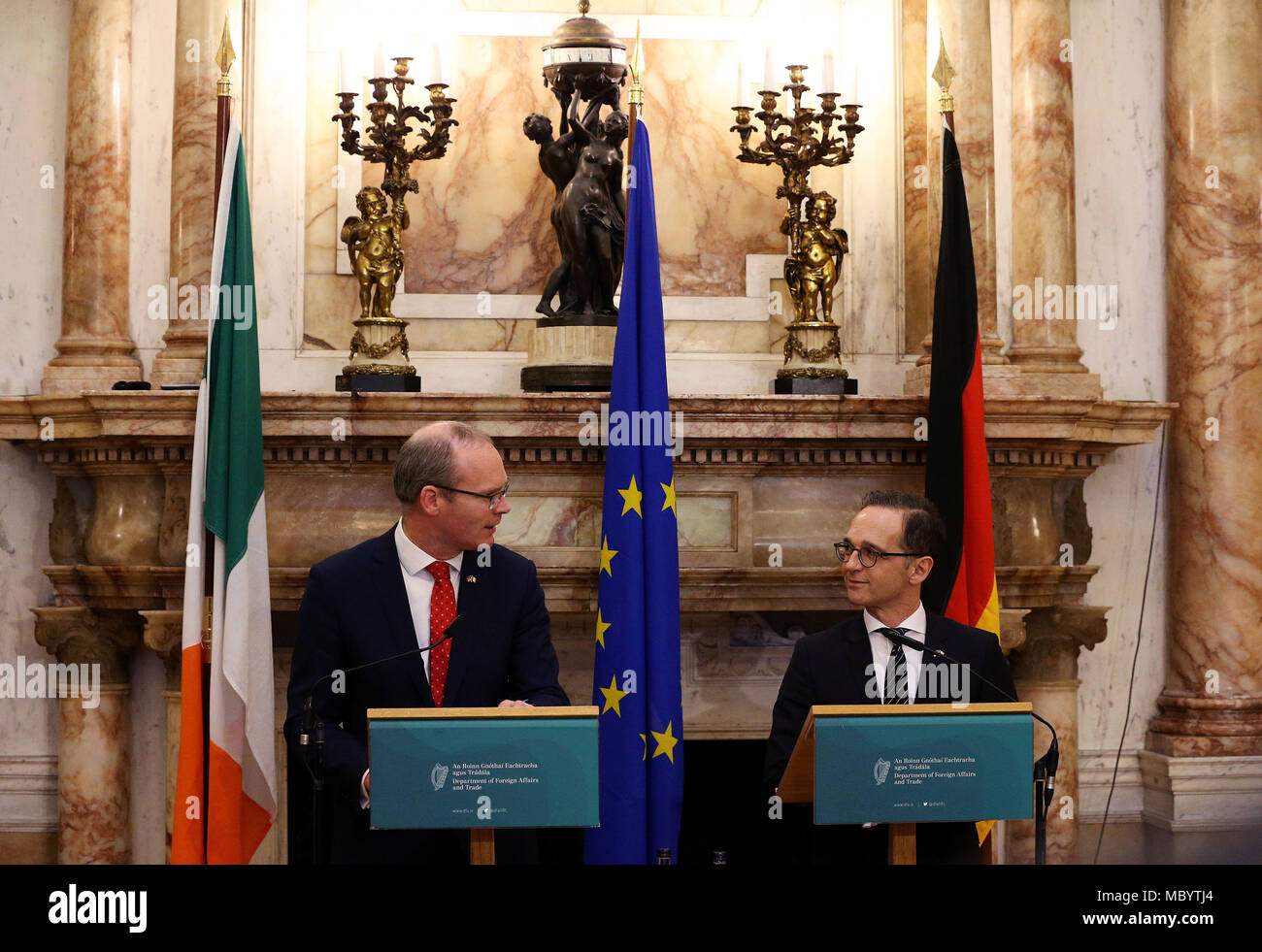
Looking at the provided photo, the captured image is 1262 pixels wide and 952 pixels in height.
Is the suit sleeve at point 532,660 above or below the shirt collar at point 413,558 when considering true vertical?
below

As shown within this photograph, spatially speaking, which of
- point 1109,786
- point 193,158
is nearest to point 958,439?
point 1109,786

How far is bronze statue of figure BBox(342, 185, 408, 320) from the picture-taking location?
4.91 metres

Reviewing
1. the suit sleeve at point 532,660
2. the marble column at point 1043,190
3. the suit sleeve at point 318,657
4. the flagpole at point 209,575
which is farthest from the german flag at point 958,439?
the flagpole at point 209,575

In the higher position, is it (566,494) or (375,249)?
(375,249)

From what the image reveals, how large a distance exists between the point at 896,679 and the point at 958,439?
1629mm

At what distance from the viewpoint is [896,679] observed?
10.3 ft

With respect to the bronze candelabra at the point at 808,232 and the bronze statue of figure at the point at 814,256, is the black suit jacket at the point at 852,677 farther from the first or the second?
the bronze statue of figure at the point at 814,256

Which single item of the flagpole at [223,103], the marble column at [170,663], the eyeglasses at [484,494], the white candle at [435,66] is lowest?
the marble column at [170,663]

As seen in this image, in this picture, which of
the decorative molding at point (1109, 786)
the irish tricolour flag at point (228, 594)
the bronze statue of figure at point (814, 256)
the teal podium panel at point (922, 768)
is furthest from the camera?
the decorative molding at point (1109, 786)

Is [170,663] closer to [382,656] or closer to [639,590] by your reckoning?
[639,590]

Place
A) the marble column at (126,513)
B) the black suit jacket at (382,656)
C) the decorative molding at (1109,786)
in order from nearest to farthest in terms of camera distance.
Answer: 1. the black suit jacket at (382,656)
2. the marble column at (126,513)
3. the decorative molding at (1109,786)

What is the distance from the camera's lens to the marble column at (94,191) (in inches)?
199

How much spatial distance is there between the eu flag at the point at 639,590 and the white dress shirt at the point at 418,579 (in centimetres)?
121
